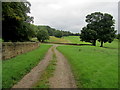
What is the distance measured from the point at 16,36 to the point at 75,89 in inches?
879

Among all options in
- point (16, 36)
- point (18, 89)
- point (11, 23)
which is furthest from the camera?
point (16, 36)

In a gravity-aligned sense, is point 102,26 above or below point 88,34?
above

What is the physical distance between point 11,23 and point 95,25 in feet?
125

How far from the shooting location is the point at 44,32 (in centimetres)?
7531

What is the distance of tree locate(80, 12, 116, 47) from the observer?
154ft

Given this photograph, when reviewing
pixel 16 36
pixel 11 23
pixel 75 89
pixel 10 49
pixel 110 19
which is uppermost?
pixel 110 19

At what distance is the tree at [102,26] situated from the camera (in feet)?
154

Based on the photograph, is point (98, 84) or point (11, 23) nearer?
point (98, 84)

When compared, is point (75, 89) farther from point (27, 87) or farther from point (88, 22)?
point (88, 22)

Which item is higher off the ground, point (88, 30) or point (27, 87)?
point (88, 30)

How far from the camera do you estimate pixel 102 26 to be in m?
48.4

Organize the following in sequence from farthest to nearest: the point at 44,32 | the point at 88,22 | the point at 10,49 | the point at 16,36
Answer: the point at 44,32 < the point at 88,22 < the point at 16,36 < the point at 10,49

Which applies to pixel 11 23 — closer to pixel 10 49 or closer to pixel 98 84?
pixel 10 49

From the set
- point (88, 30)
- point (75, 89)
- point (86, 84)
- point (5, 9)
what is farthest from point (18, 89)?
point (88, 30)
